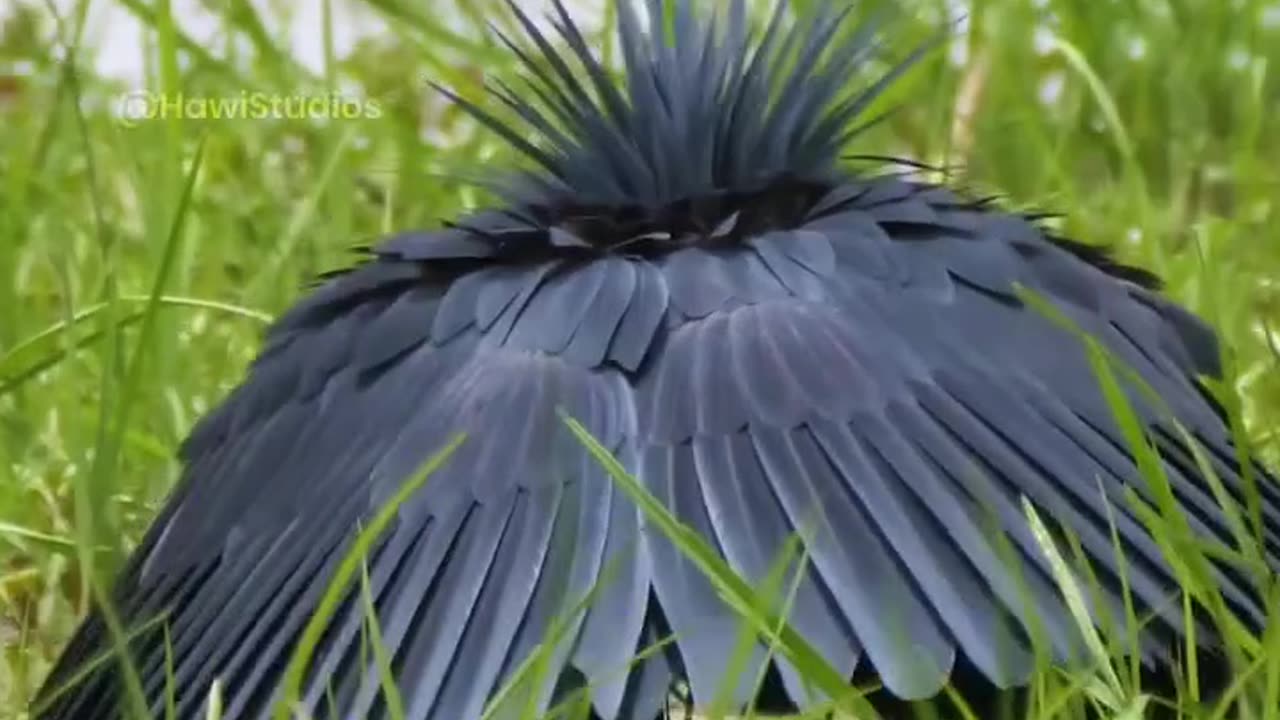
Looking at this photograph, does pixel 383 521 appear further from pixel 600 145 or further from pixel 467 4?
pixel 467 4

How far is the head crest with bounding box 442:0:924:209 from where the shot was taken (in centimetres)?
96

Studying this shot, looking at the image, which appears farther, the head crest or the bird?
the head crest

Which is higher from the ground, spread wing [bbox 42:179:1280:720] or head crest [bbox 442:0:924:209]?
head crest [bbox 442:0:924:209]

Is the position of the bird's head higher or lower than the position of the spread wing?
higher

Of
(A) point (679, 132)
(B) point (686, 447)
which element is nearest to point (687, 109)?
(A) point (679, 132)

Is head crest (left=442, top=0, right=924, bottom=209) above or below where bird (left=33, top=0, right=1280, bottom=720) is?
above

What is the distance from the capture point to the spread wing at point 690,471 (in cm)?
80

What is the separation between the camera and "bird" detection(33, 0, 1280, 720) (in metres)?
0.80

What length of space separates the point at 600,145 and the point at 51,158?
121 centimetres

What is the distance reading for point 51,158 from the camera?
80.7 inches

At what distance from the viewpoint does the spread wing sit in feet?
2.62

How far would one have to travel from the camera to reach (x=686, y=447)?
0.83 meters

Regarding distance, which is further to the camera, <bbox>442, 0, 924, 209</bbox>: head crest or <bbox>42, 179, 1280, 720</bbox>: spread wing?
<bbox>442, 0, 924, 209</bbox>: head crest

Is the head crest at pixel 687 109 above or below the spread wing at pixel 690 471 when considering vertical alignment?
above
